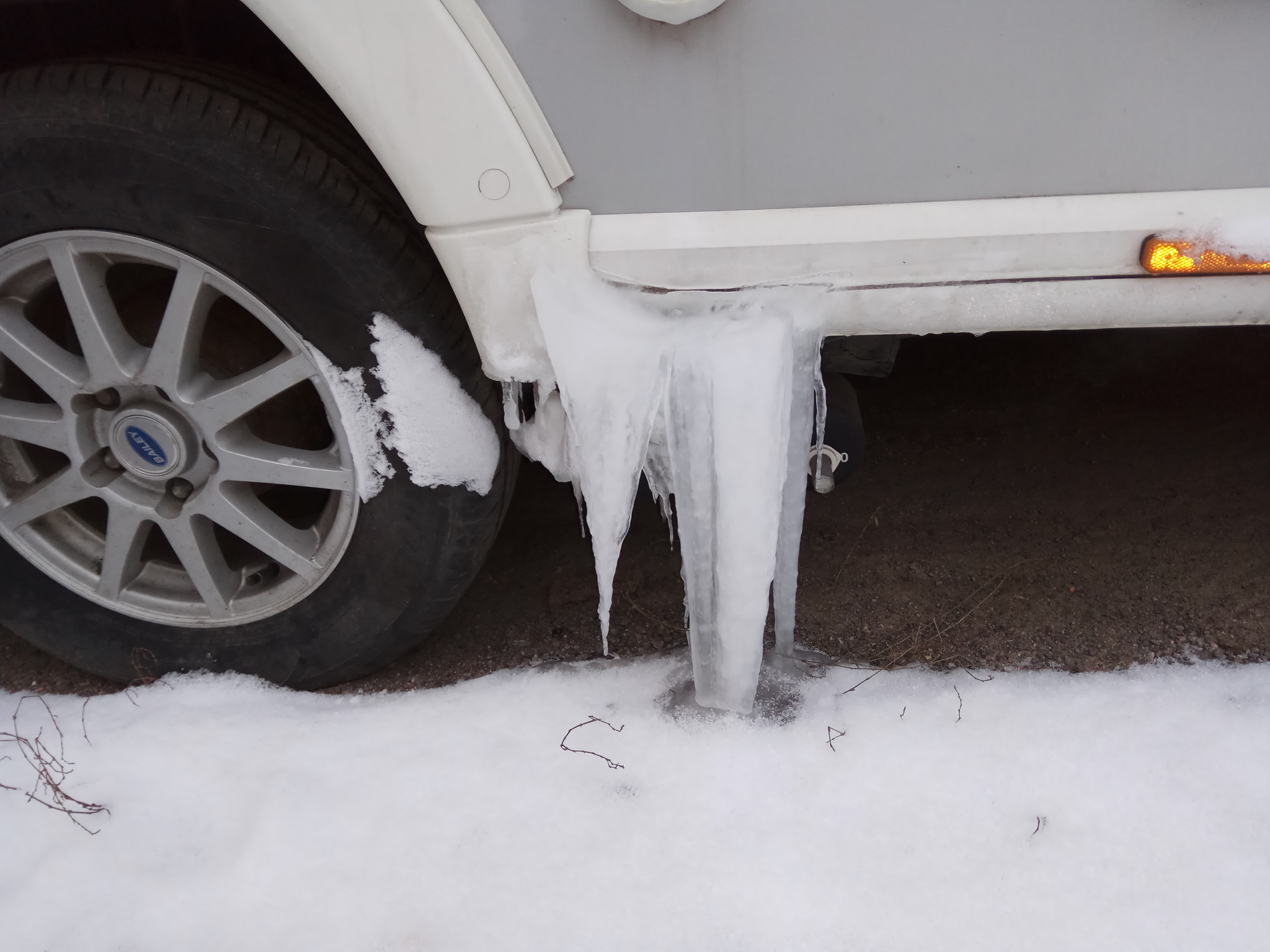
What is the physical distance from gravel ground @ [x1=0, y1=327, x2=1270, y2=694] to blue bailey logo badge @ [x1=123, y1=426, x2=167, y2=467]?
0.62 m

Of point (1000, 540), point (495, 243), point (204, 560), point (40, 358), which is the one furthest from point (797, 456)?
point (40, 358)

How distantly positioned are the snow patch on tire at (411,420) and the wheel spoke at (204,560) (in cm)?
40

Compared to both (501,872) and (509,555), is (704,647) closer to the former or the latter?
(501,872)

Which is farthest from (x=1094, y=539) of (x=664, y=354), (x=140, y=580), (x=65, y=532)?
(x=65, y=532)

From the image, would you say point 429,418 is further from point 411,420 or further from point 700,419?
point 700,419

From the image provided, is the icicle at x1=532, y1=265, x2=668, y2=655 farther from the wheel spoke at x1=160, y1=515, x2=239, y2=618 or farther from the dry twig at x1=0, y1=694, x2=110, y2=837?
the dry twig at x1=0, y1=694, x2=110, y2=837

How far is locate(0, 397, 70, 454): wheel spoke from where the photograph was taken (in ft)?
5.92

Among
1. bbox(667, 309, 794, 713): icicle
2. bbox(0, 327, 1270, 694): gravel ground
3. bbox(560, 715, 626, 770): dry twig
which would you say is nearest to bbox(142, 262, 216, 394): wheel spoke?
bbox(0, 327, 1270, 694): gravel ground

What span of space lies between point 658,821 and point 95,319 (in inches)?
55.5

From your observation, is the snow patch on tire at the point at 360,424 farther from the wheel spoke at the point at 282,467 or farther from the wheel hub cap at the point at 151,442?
the wheel hub cap at the point at 151,442

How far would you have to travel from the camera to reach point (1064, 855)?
1517 mm

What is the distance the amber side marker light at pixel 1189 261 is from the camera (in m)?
1.35

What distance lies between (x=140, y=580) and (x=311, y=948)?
0.93 meters

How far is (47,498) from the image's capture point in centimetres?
187
